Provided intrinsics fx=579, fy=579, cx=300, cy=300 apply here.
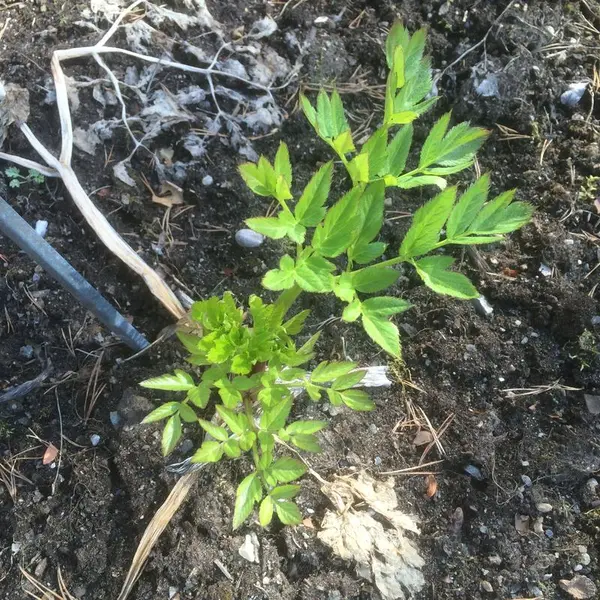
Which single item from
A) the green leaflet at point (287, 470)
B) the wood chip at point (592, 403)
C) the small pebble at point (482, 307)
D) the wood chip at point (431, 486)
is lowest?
the wood chip at point (431, 486)

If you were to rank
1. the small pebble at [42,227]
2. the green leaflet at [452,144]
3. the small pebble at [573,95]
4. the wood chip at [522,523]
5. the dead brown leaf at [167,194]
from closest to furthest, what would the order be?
the green leaflet at [452,144], the wood chip at [522,523], the small pebble at [42,227], the dead brown leaf at [167,194], the small pebble at [573,95]

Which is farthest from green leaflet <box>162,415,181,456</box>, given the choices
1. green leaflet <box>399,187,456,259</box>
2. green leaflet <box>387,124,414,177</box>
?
green leaflet <box>387,124,414,177</box>

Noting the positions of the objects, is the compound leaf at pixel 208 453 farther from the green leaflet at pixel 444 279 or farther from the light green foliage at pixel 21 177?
the light green foliage at pixel 21 177

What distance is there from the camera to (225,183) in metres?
1.87

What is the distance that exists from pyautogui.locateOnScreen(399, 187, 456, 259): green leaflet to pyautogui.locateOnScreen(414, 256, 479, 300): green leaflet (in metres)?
0.03

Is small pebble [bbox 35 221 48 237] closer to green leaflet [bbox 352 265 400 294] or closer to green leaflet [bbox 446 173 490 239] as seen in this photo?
green leaflet [bbox 352 265 400 294]

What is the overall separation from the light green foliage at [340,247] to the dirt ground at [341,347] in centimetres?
30

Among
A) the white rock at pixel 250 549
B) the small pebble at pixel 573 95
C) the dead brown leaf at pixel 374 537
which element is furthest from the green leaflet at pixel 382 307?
the small pebble at pixel 573 95

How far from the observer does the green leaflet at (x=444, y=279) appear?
3.83ft

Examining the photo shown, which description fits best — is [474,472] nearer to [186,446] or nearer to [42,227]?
[186,446]

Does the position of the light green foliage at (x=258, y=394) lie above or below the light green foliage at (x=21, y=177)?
below

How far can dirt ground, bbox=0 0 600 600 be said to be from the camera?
4.99 ft

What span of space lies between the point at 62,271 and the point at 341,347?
0.82 metres

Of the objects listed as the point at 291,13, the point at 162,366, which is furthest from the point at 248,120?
the point at 162,366
